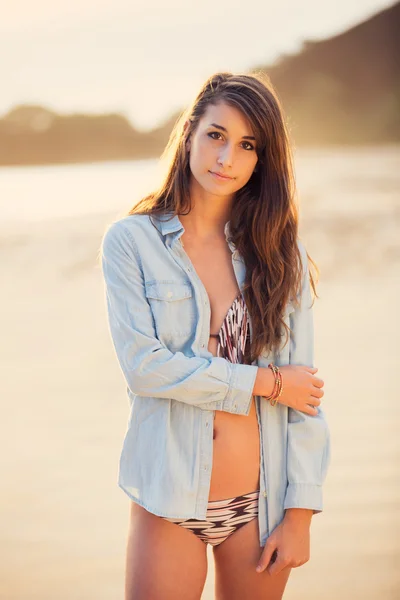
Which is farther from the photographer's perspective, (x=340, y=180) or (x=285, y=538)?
(x=340, y=180)

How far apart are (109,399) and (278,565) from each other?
8.08ft

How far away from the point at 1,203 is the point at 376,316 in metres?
2.42

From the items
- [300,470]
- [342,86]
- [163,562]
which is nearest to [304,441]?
[300,470]

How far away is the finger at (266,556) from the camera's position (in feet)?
6.02

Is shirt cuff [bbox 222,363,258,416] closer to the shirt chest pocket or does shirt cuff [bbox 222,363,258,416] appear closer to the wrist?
the shirt chest pocket

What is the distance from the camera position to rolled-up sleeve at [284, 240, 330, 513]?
1.88 meters

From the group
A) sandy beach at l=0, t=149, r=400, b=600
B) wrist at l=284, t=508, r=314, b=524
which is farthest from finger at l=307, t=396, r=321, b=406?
sandy beach at l=0, t=149, r=400, b=600

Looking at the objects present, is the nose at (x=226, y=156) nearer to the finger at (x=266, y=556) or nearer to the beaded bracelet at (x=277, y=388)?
the beaded bracelet at (x=277, y=388)

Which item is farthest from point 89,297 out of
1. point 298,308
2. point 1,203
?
point 298,308

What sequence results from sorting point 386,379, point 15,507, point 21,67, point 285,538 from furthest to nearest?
point 21,67 → point 386,379 → point 15,507 → point 285,538

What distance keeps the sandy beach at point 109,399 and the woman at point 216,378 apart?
1.51m

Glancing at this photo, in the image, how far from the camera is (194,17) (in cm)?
557

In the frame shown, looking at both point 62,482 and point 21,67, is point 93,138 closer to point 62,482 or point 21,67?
point 21,67

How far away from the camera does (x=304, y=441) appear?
1.92 m
